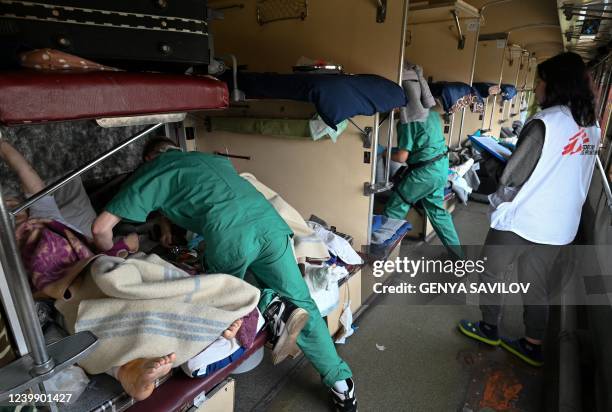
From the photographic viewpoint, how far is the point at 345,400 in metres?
1.82

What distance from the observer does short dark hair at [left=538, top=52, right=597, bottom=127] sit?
1759 millimetres

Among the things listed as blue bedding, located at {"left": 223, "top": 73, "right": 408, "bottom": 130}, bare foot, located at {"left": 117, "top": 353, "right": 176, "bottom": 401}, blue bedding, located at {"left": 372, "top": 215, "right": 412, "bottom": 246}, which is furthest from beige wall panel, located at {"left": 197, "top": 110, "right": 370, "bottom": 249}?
bare foot, located at {"left": 117, "top": 353, "right": 176, "bottom": 401}

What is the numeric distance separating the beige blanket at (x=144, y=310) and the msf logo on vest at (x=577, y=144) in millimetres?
1672

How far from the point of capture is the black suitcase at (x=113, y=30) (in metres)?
0.83

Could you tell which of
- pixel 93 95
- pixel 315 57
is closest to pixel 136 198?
pixel 93 95

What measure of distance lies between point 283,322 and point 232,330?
30 cm

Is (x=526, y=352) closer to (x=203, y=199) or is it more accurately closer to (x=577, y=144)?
(x=577, y=144)

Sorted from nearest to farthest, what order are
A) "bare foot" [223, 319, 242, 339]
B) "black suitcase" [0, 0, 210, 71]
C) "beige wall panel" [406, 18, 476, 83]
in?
"black suitcase" [0, 0, 210, 71]
"bare foot" [223, 319, 242, 339]
"beige wall panel" [406, 18, 476, 83]

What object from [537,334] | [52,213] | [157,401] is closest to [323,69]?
[52,213]

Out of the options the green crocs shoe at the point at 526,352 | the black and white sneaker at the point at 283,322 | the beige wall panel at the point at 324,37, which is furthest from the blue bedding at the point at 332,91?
the green crocs shoe at the point at 526,352

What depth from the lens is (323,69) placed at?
7.09 feet

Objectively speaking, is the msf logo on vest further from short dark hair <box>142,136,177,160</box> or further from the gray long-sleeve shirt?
short dark hair <box>142,136,177,160</box>

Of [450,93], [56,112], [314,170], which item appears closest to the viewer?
[56,112]

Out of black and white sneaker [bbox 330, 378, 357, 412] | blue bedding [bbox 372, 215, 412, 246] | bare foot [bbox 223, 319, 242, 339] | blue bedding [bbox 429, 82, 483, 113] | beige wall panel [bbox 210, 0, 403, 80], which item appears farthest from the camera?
blue bedding [bbox 429, 82, 483, 113]
